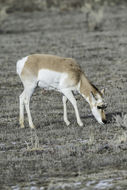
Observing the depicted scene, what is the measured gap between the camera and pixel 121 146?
33.3ft

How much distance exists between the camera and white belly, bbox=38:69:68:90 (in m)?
12.0

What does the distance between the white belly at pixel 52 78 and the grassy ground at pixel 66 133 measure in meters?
0.90

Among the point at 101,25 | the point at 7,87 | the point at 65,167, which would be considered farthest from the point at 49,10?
the point at 65,167

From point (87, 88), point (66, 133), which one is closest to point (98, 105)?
point (87, 88)

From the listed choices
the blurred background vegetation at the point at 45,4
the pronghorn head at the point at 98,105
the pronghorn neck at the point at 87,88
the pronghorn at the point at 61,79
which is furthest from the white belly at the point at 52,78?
the blurred background vegetation at the point at 45,4

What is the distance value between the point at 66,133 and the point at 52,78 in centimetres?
124

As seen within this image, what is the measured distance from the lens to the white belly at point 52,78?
1199 centimetres

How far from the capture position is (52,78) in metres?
Answer: 12.0

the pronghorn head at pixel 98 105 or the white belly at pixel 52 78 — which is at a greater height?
the white belly at pixel 52 78

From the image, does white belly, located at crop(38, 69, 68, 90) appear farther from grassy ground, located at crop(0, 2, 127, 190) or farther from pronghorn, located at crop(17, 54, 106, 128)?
grassy ground, located at crop(0, 2, 127, 190)

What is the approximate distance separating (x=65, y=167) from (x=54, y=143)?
1.57m

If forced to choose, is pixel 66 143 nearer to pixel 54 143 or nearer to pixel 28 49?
pixel 54 143

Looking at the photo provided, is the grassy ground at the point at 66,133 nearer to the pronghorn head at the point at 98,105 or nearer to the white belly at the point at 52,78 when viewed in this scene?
the pronghorn head at the point at 98,105

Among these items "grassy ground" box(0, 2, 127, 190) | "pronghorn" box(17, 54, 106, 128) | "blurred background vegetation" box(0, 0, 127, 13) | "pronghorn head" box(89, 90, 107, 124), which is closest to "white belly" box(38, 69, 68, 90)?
"pronghorn" box(17, 54, 106, 128)
